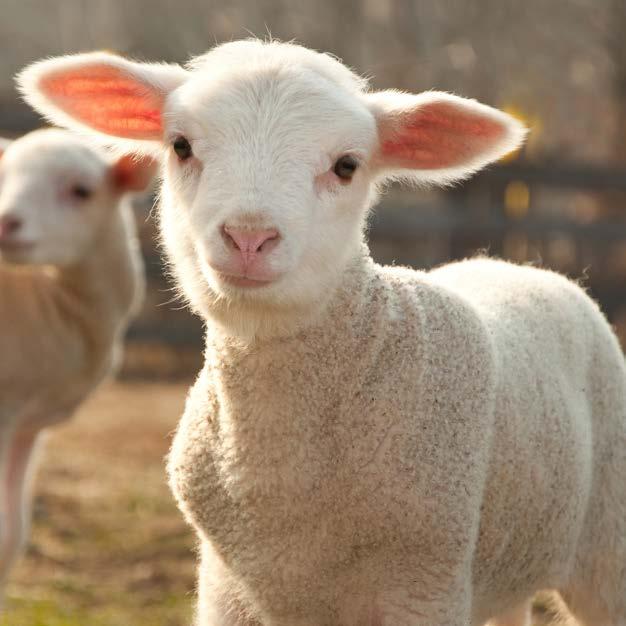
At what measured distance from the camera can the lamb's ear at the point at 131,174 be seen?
432 centimetres

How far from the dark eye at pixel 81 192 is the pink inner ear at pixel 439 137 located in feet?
5.89

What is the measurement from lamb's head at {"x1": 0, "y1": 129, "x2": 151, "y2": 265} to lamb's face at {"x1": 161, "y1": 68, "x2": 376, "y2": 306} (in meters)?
1.35

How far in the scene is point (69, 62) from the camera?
2.80m

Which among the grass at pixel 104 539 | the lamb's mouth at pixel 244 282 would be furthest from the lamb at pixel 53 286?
the lamb's mouth at pixel 244 282

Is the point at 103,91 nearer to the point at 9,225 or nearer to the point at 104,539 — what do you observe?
the point at 9,225

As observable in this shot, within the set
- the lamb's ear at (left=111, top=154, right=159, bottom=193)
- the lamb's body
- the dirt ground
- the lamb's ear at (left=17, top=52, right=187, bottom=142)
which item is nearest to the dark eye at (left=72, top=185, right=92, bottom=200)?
the lamb's ear at (left=111, top=154, right=159, bottom=193)

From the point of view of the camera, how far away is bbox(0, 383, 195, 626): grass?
424 centimetres

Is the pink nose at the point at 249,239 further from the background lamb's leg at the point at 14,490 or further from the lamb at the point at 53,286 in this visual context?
the background lamb's leg at the point at 14,490

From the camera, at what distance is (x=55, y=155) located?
13.8ft

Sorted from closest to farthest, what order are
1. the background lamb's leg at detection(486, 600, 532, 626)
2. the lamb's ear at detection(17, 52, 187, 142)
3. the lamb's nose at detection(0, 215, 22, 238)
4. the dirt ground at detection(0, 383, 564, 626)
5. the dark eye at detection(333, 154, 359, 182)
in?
the dark eye at detection(333, 154, 359, 182) → the lamb's ear at detection(17, 52, 187, 142) → the background lamb's leg at detection(486, 600, 532, 626) → the lamb's nose at detection(0, 215, 22, 238) → the dirt ground at detection(0, 383, 564, 626)

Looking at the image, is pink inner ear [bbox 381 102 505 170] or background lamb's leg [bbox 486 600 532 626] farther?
background lamb's leg [bbox 486 600 532 626]

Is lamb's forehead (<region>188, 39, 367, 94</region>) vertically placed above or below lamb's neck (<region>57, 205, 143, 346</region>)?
above

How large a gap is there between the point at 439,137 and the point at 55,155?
1.90m

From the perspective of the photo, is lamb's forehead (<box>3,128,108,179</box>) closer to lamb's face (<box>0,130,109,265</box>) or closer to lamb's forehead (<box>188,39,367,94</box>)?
lamb's face (<box>0,130,109,265</box>)
